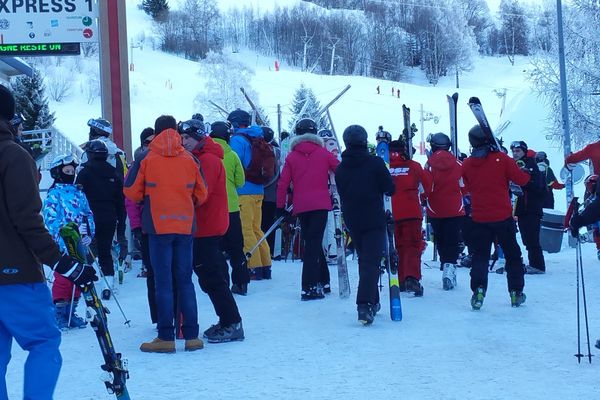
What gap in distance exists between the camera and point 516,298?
8594mm

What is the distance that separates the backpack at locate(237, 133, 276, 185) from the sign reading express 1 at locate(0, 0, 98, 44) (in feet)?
14.8

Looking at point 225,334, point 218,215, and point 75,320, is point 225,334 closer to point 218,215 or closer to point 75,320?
point 218,215

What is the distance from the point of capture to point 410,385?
223 inches

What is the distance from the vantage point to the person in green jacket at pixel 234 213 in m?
9.00

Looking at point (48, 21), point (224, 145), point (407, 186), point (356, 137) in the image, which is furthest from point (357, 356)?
point (48, 21)

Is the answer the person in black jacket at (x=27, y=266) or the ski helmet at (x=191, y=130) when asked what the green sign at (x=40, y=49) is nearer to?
the ski helmet at (x=191, y=130)

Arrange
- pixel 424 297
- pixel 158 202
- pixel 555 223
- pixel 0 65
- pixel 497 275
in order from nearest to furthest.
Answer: pixel 158 202 < pixel 424 297 < pixel 497 275 < pixel 555 223 < pixel 0 65

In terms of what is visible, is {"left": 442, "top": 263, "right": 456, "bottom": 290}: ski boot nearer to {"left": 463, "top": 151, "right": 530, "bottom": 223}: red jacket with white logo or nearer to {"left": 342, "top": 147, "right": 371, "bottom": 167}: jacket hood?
{"left": 463, "top": 151, "right": 530, "bottom": 223}: red jacket with white logo

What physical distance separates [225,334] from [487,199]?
293 centimetres

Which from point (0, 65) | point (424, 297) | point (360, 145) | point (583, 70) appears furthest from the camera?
point (583, 70)

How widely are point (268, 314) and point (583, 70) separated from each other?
21639mm

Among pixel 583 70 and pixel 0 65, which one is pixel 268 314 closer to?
pixel 0 65

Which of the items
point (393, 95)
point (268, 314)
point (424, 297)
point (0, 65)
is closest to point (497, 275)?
point (424, 297)

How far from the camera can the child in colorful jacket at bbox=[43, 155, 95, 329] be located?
7.64m
